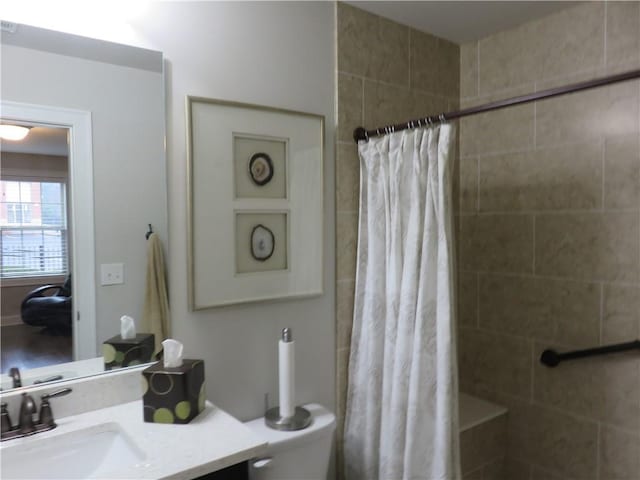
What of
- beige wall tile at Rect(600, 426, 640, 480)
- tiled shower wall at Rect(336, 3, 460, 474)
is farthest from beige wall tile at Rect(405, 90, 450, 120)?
beige wall tile at Rect(600, 426, 640, 480)

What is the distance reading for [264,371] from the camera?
69.5 inches

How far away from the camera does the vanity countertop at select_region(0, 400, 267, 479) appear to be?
1110mm

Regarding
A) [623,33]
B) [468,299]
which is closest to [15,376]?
[468,299]

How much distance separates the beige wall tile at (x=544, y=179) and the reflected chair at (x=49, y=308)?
1.89m

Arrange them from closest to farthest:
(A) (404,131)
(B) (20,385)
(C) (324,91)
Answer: (B) (20,385) < (A) (404,131) < (C) (324,91)

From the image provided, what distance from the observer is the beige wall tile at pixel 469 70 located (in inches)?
93.0

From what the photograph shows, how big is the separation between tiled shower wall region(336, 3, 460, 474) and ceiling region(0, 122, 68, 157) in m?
1.01

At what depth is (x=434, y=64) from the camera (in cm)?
228

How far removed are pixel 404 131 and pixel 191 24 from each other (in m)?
0.82

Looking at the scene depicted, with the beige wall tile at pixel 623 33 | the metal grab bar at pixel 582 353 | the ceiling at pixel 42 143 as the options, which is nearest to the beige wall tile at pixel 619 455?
the metal grab bar at pixel 582 353

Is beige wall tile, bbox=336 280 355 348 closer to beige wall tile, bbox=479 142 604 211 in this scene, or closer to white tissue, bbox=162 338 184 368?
white tissue, bbox=162 338 184 368

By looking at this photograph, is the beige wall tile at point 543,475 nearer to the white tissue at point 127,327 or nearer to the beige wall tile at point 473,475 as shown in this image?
the beige wall tile at point 473,475

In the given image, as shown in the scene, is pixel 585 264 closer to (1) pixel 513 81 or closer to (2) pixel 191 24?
(1) pixel 513 81

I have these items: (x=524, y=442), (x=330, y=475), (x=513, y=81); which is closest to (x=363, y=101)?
(x=513, y=81)
